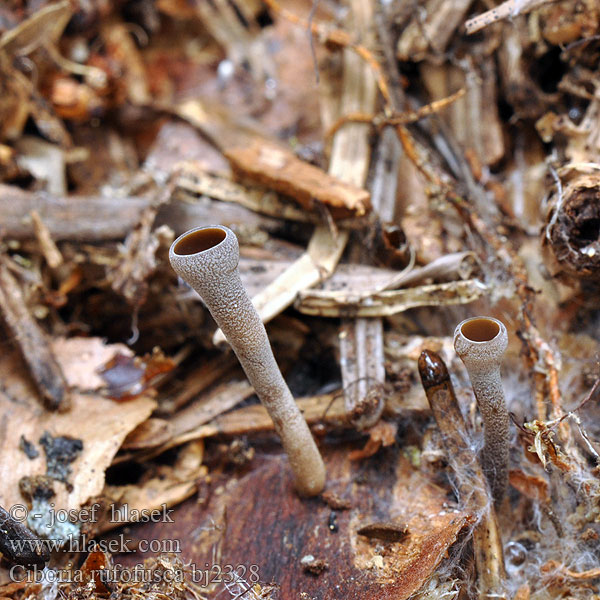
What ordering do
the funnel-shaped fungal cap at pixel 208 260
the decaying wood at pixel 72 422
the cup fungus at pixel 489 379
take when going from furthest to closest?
the decaying wood at pixel 72 422 < the cup fungus at pixel 489 379 < the funnel-shaped fungal cap at pixel 208 260

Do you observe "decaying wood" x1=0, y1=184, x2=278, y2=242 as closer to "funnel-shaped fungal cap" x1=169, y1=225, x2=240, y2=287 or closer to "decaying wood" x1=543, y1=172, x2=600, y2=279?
"funnel-shaped fungal cap" x1=169, y1=225, x2=240, y2=287

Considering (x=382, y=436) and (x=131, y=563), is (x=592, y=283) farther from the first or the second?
(x=131, y=563)

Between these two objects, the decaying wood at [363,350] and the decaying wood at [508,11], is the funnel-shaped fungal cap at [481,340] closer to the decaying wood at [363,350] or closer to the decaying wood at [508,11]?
the decaying wood at [363,350]

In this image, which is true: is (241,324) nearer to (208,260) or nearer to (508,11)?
(208,260)

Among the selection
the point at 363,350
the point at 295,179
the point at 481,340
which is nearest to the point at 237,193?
the point at 295,179

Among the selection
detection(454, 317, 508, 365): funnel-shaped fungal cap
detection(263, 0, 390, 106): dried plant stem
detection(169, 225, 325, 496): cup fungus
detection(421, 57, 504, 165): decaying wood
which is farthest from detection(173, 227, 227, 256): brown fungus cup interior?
detection(421, 57, 504, 165): decaying wood

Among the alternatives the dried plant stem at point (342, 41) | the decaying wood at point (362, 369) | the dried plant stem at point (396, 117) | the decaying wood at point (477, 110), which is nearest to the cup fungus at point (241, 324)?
the decaying wood at point (362, 369)
